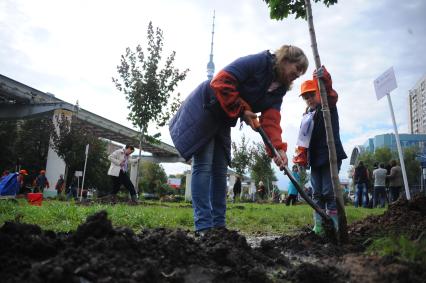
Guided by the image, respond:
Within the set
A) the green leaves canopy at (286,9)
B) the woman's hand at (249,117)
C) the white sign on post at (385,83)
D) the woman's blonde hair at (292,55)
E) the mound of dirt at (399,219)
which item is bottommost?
the mound of dirt at (399,219)

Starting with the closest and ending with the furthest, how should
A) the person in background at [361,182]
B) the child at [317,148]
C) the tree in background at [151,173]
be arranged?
the child at [317,148], the person in background at [361,182], the tree in background at [151,173]

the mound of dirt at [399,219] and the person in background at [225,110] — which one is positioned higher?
the person in background at [225,110]

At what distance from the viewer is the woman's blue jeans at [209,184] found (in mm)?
3176

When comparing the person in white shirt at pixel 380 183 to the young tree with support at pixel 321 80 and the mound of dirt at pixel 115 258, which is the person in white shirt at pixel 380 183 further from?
the mound of dirt at pixel 115 258

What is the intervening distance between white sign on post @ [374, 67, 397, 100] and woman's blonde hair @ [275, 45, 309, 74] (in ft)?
14.0

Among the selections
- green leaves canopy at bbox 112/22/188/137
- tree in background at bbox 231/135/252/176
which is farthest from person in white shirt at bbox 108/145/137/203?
tree in background at bbox 231/135/252/176

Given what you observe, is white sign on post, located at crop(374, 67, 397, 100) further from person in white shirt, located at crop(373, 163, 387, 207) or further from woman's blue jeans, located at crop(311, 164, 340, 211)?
person in white shirt, located at crop(373, 163, 387, 207)

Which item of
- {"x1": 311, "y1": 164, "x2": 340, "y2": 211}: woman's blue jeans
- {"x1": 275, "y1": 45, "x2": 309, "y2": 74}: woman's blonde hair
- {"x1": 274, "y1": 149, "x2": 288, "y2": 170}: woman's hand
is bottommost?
{"x1": 311, "y1": 164, "x2": 340, "y2": 211}: woman's blue jeans

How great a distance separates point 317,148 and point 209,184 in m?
1.53

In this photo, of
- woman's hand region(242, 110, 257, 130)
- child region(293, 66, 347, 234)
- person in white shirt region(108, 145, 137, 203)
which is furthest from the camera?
person in white shirt region(108, 145, 137, 203)

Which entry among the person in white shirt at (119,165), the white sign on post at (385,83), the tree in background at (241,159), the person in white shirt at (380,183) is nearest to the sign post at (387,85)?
the white sign on post at (385,83)

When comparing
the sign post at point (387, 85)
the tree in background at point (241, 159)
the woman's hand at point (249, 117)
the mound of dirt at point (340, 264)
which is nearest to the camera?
the mound of dirt at point (340, 264)

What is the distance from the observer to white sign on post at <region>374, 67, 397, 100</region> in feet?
22.1

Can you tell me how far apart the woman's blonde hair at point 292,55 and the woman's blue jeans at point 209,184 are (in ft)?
3.15
